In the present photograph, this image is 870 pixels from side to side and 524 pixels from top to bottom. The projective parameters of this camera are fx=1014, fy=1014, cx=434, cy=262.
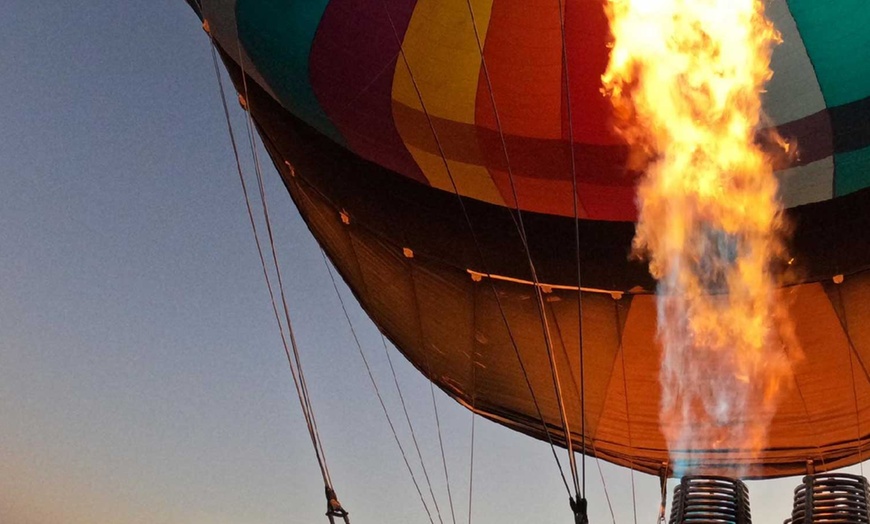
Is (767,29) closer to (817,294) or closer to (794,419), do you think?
(817,294)

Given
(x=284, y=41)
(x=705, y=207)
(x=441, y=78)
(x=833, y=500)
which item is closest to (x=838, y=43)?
(x=705, y=207)

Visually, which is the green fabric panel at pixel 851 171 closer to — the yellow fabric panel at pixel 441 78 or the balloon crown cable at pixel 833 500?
the yellow fabric panel at pixel 441 78

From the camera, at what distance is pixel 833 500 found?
5082mm

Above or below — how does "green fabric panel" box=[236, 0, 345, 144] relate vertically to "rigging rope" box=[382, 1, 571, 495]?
above

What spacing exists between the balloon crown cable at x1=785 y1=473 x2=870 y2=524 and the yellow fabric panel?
334cm

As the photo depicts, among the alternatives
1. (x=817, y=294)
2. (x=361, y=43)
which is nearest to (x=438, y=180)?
(x=361, y=43)

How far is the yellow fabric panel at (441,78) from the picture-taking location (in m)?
7.07

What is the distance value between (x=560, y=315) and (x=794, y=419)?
204cm

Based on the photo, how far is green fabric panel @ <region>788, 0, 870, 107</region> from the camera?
6.54 metres

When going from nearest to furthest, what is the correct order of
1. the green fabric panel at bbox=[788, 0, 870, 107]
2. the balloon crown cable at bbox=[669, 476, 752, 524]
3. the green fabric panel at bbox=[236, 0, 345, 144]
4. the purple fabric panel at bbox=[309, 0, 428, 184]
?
1. the balloon crown cable at bbox=[669, 476, 752, 524]
2. the green fabric panel at bbox=[788, 0, 870, 107]
3. the purple fabric panel at bbox=[309, 0, 428, 184]
4. the green fabric panel at bbox=[236, 0, 345, 144]

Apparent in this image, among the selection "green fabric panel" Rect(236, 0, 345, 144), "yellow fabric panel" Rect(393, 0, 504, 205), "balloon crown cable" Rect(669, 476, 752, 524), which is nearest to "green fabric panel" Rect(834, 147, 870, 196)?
"yellow fabric panel" Rect(393, 0, 504, 205)

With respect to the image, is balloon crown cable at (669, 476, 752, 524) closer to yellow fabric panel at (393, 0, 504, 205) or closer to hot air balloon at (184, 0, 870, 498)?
hot air balloon at (184, 0, 870, 498)

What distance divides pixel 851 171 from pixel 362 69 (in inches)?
139

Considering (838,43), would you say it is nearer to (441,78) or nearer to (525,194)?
(525,194)
